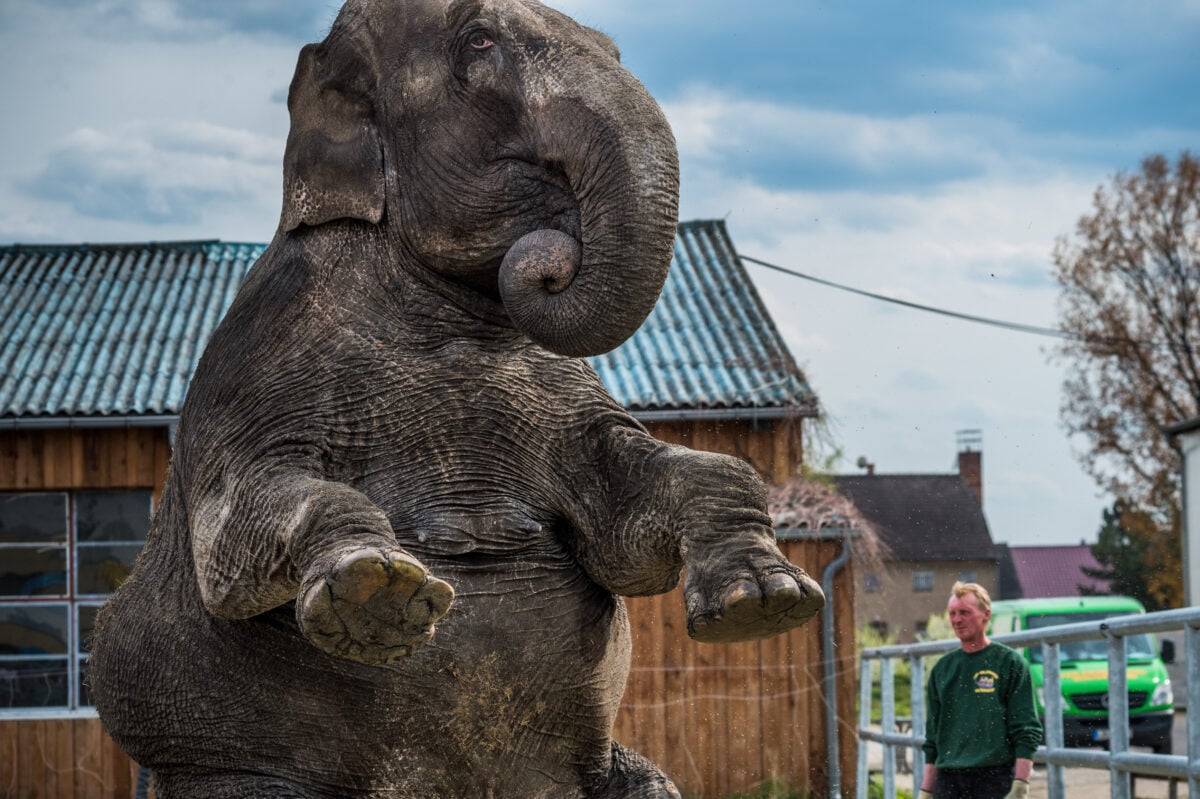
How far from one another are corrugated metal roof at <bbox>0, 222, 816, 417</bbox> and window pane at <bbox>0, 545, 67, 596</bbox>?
1.35 metres

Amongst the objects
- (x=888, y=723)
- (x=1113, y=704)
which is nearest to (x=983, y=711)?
(x=1113, y=704)

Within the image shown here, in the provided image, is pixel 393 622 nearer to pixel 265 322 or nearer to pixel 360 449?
pixel 360 449

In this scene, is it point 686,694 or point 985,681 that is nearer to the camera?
point 985,681

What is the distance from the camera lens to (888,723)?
35.2 ft

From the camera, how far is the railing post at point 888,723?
34.0 ft

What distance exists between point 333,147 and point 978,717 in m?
5.21

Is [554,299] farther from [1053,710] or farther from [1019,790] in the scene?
[1053,710]

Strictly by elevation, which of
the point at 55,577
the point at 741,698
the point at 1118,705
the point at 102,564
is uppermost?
the point at 102,564

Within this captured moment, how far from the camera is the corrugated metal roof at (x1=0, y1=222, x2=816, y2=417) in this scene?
14227 mm

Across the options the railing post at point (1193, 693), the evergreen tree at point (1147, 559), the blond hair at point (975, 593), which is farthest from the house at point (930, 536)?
the railing post at point (1193, 693)

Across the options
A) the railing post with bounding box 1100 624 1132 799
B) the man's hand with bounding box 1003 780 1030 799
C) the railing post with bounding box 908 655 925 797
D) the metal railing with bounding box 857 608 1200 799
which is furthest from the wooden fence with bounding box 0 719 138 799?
the railing post with bounding box 1100 624 1132 799

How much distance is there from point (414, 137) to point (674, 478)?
34.3 inches

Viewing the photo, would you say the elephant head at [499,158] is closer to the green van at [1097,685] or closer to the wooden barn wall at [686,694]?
the wooden barn wall at [686,694]

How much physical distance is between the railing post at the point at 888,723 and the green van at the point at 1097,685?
19.6 ft
